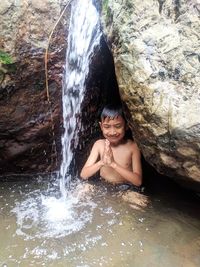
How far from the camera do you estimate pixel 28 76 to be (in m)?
3.90

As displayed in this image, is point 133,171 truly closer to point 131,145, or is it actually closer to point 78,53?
point 131,145

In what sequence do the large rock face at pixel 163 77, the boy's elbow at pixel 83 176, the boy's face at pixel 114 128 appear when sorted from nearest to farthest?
the large rock face at pixel 163 77 < the boy's face at pixel 114 128 < the boy's elbow at pixel 83 176

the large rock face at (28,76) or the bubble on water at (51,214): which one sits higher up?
the large rock face at (28,76)

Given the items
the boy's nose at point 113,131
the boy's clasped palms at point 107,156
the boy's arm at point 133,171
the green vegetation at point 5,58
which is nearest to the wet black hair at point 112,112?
the boy's nose at point 113,131

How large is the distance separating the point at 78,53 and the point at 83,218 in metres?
1.72

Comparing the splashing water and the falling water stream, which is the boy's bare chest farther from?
the splashing water

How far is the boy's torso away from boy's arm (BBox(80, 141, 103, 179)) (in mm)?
65

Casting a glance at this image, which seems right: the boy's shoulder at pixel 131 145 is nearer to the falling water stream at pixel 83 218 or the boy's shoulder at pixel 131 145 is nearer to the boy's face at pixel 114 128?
the boy's face at pixel 114 128

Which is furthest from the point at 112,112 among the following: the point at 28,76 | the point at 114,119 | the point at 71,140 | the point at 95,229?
the point at 95,229

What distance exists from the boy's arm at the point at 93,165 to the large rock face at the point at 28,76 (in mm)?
462

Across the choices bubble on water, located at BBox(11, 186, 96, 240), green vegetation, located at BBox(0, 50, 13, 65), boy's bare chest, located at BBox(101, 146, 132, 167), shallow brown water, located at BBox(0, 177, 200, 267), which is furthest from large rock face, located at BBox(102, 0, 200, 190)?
green vegetation, located at BBox(0, 50, 13, 65)

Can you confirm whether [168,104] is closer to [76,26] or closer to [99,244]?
[99,244]

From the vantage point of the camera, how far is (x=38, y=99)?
4004 millimetres

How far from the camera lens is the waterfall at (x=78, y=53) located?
3924mm
